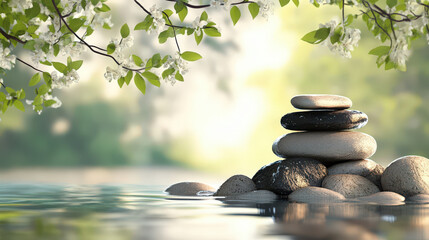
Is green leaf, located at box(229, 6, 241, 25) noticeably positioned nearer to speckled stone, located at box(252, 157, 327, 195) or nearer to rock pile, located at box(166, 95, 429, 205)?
rock pile, located at box(166, 95, 429, 205)

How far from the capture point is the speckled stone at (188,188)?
6875mm

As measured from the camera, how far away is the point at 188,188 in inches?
274

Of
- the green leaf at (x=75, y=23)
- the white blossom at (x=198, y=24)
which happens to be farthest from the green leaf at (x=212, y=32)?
the green leaf at (x=75, y=23)

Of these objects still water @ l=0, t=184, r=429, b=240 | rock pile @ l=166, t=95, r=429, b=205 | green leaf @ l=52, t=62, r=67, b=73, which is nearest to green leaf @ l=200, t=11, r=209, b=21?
green leaf @ l=52, t=62, r=67, b=73

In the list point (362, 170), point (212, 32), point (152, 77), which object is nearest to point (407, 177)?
point (362, 170)

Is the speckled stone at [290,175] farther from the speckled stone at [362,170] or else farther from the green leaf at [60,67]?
the green leaf at [60,67]

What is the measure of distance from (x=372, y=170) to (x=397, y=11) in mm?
3515

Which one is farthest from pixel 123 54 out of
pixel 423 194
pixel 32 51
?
pixel 423 194

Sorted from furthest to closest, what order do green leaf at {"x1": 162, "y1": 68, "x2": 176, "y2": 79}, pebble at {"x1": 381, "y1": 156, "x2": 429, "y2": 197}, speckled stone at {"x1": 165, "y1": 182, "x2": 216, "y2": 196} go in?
1. speckled stone at {"x1": 165, "y1": 182, "x2": 216, "y2": 196}
2. pebble at {"x1": 381, "y1": 156, "x2": 429, "y2": 197}
3. green leaf at {"x1": 162, "y1": 68, "x2": 176, "y2": 79}

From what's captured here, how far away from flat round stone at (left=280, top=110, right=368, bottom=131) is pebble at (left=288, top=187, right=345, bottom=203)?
1488 millimetres

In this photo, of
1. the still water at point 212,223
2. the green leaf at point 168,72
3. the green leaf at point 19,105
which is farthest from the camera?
the green leaf at point 19,105

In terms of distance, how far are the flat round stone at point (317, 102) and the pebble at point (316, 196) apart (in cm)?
149

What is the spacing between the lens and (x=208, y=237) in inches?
99.6

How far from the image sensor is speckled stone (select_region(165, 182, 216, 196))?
688 centimetres
